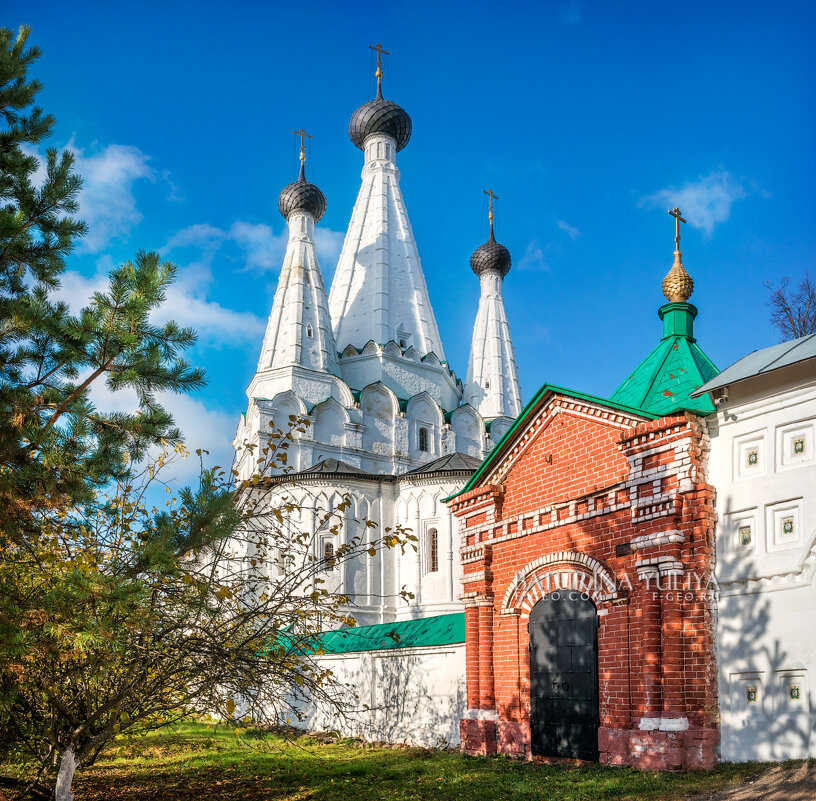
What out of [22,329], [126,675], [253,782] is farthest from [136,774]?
[22,329]

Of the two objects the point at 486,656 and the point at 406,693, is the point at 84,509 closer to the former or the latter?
the point at 486,656

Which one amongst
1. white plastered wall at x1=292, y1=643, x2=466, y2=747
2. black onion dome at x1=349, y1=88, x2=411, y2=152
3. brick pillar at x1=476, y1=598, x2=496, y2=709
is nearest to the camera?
brick pillar at x1=476, y1=598, x2=496, y2=709

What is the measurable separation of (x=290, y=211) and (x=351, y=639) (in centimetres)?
1685

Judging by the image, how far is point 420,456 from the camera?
26219 millimetres

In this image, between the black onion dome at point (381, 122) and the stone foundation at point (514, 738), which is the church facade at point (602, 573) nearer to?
the stone foundation at point (514, 738)

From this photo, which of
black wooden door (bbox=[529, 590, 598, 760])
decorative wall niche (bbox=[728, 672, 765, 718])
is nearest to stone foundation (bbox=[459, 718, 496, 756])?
black wooden door (bbox=[529, 590, 598, 760])

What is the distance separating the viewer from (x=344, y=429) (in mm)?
24969

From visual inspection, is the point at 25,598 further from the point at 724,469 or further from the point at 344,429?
the point at 344,429

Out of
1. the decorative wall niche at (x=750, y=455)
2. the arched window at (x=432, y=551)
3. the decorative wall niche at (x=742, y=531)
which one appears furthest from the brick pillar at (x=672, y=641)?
the arched window at (x=432, y=551)

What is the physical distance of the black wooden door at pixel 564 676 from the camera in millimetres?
9062

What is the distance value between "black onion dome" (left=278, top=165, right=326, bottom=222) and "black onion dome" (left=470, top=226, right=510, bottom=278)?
6.44 m

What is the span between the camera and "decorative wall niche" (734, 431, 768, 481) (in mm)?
7844

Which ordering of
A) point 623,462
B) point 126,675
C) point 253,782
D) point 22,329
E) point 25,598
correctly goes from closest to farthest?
point 25,598
point 22,329
point 126,675
point 623,462
point 253,782

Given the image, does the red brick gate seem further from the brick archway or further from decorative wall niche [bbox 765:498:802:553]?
decorative wall niche [bbox 765:498:802:553]
